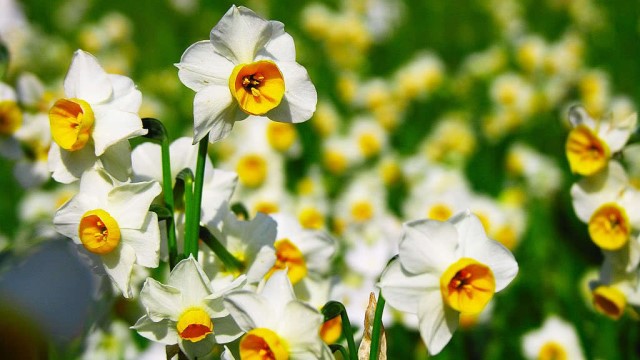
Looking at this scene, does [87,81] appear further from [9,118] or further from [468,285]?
[468,285]

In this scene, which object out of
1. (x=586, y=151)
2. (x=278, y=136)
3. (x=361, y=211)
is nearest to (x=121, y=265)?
(x=586, y=151)

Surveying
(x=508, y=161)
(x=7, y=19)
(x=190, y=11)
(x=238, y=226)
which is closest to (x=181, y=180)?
(x=238, y=226)

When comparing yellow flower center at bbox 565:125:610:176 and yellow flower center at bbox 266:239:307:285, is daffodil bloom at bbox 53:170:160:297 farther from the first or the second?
yellow flower center at bbox 565:125:610:176

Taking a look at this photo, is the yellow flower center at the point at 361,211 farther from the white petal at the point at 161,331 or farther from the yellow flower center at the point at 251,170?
the white petal at the point at 161,331

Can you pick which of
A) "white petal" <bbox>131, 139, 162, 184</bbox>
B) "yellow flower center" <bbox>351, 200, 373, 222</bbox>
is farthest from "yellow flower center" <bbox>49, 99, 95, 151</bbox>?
"yellow flower center" <bbox>351, 200, 373, 222</bbox>

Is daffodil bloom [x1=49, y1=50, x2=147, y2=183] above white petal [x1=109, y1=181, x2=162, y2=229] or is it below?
above
